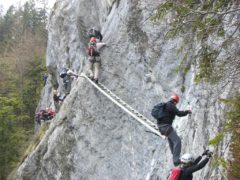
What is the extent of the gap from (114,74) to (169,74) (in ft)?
10.6

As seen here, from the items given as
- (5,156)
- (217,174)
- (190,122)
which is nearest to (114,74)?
(190,122)

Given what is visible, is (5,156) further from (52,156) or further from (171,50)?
(171,50)

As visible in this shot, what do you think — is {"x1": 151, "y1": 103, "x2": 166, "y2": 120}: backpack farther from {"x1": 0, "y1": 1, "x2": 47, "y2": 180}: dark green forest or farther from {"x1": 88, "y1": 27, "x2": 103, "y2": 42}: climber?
{"x1": 0, "y1": 1, "x2": 47, "y2": 180}: dark green forest

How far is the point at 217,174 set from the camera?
778 centimetres

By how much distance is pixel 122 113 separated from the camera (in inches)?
616

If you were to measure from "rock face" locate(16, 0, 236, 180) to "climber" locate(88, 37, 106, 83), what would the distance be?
270 millimetres

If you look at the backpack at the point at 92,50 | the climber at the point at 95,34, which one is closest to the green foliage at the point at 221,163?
the backpack at the point at 92,50

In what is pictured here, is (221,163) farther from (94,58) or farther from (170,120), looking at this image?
(94,58)

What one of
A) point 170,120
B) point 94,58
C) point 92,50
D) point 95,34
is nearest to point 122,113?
point 94,58

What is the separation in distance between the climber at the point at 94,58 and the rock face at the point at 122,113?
0.89 ft

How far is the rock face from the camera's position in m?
13.2

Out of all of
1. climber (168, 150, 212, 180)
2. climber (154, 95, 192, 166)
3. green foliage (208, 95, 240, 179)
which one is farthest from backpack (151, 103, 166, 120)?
green foliage (208, 95, 240, 179)

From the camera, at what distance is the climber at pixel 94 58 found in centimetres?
1711

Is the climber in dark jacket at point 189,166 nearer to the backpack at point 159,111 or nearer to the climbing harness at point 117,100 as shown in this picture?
the backpack at point 159,111
